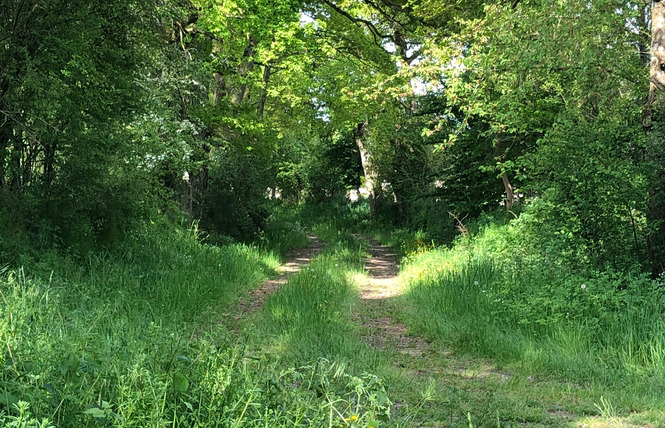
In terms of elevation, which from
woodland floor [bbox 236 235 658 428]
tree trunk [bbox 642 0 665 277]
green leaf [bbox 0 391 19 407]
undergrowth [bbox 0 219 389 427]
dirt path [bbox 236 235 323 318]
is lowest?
dirt path [bbox 236 235 323 318]

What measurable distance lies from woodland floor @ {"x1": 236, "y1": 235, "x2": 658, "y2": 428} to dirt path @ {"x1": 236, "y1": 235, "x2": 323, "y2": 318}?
146 cm

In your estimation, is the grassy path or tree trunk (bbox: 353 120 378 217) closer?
the grassy path

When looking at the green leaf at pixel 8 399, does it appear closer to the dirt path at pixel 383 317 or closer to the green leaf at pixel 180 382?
the green leaf at pixel 180 382

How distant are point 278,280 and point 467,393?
7125 mm

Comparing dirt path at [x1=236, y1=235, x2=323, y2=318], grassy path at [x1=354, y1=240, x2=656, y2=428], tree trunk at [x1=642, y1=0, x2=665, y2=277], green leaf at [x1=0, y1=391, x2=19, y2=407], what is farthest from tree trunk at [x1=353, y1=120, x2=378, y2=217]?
green leaf at [x1=0, y1=391, x2=19, y2=407]

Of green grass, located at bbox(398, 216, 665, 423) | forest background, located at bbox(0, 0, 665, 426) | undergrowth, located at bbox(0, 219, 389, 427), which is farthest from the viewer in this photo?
forest background, located at bbox(0, 0, 665, 426)

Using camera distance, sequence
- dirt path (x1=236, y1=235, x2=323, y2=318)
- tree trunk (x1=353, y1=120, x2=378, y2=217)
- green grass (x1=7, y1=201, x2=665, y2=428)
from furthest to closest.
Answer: tree trunk (x1=353, y1=120, x2=378, y2=217), dirt path (x1=236, y1=235, x2=323, y2=318), green grass (x1=7, y1=201, x2=665, y2=428)

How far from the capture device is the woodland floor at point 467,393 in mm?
3455

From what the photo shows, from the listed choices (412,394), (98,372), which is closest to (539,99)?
(412,394)

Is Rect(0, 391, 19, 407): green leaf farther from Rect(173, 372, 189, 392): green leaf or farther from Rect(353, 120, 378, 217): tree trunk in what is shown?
Rect(353, 120, 378, 217): tree trunk

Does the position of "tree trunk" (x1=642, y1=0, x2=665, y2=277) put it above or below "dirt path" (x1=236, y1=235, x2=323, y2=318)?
above

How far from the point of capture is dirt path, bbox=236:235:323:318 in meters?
7.86

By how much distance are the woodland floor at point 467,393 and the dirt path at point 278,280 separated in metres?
1.46

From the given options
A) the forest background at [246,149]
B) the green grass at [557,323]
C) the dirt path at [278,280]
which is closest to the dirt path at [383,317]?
the green grass at [557,323]
